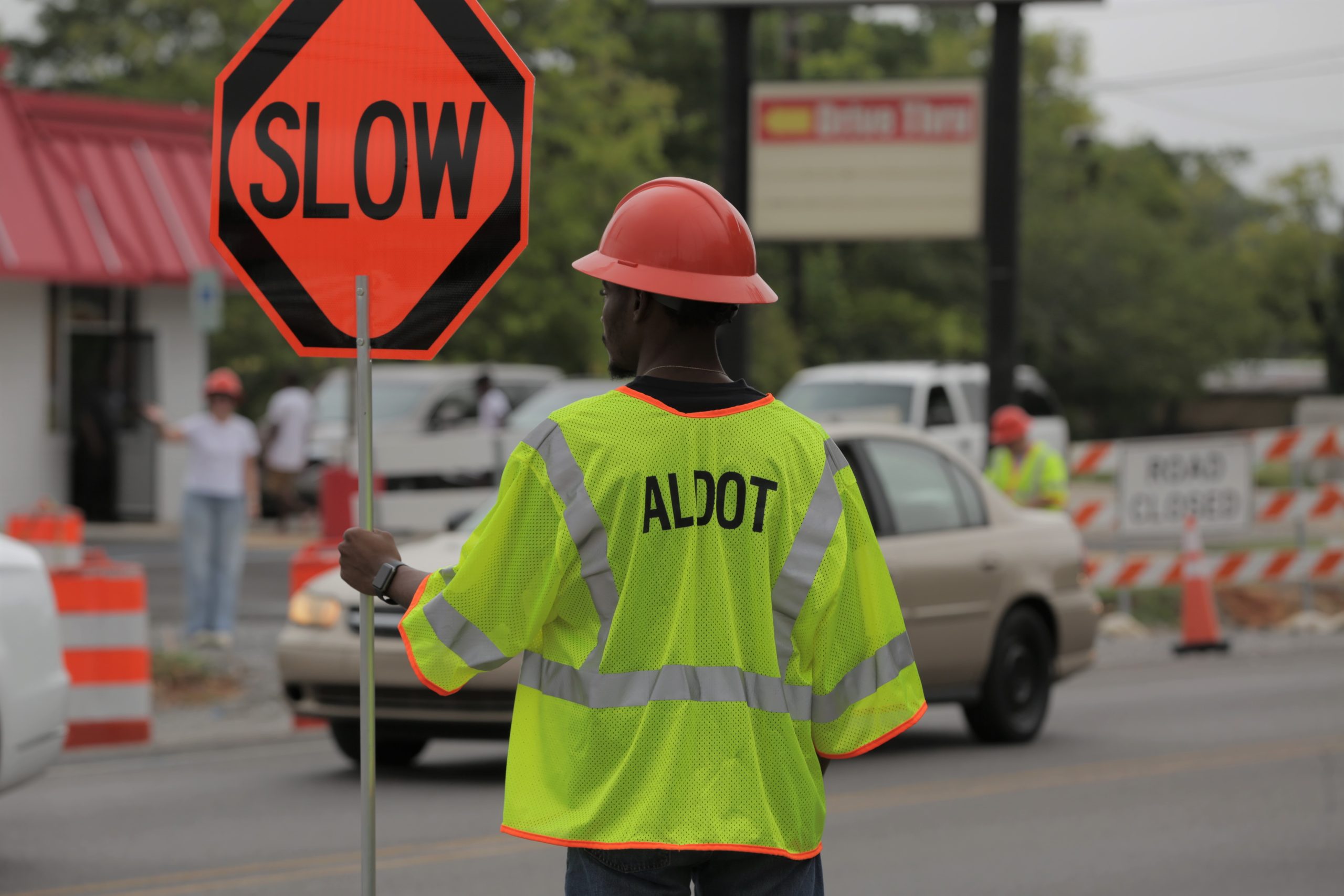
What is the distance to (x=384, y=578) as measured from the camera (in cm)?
348

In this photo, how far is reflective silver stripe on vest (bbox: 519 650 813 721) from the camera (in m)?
3.17

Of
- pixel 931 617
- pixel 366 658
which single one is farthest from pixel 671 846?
pixel 931 617

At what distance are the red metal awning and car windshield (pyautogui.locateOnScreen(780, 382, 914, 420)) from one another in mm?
6900

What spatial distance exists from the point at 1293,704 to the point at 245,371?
102ft

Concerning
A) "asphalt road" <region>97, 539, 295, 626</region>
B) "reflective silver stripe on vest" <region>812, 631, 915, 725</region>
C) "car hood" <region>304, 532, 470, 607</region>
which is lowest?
"asphalt road" <region>97, 539, 295, 626</region>

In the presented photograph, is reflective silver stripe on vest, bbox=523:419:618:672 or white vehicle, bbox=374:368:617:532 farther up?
reflective silver stripe on vest, bbox=523:419:618:672

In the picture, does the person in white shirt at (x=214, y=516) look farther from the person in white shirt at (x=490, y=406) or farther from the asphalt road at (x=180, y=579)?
the person in white shirt at (x=490, y=406)

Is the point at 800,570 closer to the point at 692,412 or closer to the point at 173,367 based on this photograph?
the point at 692,412

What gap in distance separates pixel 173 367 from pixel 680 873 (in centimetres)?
2252

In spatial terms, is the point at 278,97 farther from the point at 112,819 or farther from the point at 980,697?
the point at 980,697

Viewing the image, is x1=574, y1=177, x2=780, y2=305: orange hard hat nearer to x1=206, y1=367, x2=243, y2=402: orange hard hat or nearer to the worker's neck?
the worker's neck

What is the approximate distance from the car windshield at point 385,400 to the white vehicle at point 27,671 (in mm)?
16945

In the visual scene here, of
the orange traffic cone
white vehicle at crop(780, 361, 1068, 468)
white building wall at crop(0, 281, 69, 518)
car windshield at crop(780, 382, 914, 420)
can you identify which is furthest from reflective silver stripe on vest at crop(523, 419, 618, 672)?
white building wall at crop(0, 281, 69, 518)

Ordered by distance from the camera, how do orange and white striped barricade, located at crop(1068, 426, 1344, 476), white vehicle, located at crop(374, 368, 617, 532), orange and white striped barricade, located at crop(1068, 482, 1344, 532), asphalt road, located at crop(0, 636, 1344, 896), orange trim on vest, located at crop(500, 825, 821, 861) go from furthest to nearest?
white vehicle, located at crop(374, 368, 617, 532) → orange and white striped barricade, located at crop(1068, 426, 1344, 476) → orange and white striped barricade, located at crop(1068, 482, 1344, 532) → asphalt road, located at crop(0, 636, 1344, 896) → orange trim on vest, located at crop(500, 825, 821, 861)
